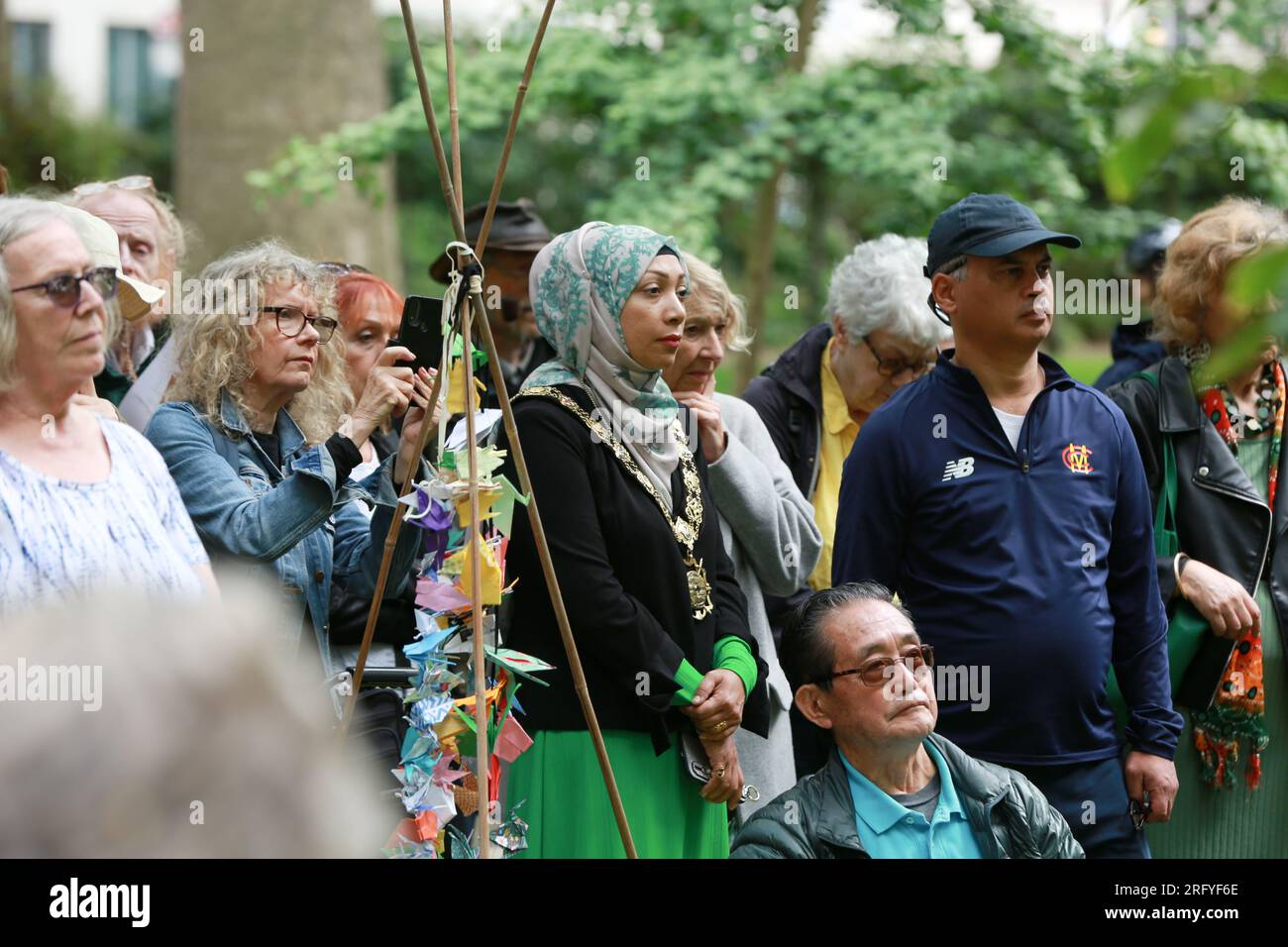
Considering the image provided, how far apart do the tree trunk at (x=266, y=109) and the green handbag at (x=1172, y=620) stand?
7.34 meters

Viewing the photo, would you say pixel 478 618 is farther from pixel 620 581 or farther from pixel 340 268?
pixel 340 268

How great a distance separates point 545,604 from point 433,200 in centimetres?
1362

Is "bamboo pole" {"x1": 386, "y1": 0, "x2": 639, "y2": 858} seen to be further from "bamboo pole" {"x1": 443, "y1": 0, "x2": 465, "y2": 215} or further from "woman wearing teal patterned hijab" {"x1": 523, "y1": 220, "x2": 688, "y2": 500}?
"woman wearing teal patterned hijab" {"x1": 523, "y1": 220, "x2": 688, "y2": 500}

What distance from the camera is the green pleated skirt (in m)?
3.36

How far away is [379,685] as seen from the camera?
4078 millimetres

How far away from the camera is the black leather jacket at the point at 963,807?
3217 millimetres

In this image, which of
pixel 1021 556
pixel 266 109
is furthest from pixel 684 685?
pixel 266 109

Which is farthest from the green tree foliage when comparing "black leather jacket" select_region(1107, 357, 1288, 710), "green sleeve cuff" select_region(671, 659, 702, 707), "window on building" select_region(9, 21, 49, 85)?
"window on building" select_region(9, 21, 49, 85)

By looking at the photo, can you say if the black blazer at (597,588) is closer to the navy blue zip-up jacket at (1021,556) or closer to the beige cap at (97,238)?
the navy blue zip-up jacket at (1021,556)

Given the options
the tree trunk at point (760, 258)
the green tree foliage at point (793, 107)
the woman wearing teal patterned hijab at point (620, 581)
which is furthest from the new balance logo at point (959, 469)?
the tree trunk at point (760, 258)

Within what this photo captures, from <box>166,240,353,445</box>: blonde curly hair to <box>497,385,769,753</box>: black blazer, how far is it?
650mm
